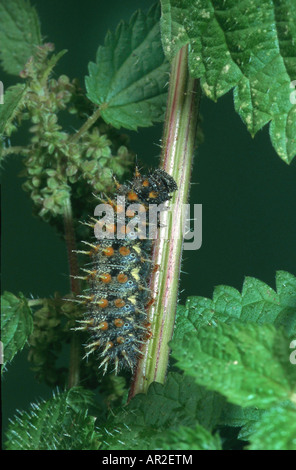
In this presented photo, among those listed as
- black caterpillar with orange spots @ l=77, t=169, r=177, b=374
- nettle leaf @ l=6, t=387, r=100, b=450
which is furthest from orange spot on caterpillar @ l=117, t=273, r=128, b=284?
nettle leaf @ l=6, t=387, r=100, b=450

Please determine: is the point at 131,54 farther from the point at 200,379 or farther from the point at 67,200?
the point at 200,379

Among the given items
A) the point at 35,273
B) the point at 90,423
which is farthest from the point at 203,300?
the point at 35,273

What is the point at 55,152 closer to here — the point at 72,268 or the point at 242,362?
the point at 72,268

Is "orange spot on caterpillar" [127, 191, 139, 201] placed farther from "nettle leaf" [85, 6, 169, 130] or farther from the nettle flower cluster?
"nettle leaf" [85, 6, 169, 130]

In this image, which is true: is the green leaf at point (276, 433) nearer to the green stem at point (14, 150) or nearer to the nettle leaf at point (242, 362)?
the nettle leaf at point (242, 362)

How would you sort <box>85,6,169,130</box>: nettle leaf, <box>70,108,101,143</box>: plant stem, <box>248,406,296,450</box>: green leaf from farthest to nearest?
<box>85,6,169,130</box>: nettle leaf
<box>70,108,101,143</box>: plant stem
<box>248,406,296,450</box>: green leaf
